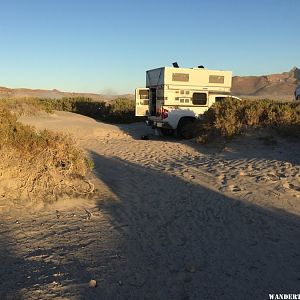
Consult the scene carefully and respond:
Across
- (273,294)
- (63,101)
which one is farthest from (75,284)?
(63,101)

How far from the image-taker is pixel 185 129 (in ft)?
57.4

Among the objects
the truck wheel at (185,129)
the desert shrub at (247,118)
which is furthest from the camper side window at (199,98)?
the desert shrub at (247,118)

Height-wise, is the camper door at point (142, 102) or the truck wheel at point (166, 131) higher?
the camper door at point (142, 102)

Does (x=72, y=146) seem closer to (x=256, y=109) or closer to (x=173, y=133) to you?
(x=256, y=109)

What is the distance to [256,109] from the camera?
49.6 feet

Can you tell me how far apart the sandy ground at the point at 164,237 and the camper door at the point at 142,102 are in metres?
8.45

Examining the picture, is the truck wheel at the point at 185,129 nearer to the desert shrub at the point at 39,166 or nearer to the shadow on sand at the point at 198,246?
the shadow on sand at the point at 198,246

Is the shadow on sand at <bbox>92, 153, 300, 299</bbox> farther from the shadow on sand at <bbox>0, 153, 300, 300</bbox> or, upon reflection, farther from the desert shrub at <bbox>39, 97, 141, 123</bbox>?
the desert shrub at <bbox>39, 97, 141, 123</bbox>

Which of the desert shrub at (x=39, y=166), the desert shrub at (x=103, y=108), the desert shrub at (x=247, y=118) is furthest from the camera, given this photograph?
the desert shrub at (x=103, y=108)

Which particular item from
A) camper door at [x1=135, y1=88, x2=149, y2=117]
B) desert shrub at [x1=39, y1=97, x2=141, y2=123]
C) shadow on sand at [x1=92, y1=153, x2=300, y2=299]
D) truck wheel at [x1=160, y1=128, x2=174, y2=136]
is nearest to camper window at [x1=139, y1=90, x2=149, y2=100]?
camper door at [x1=135, y1=88, x2=149, y2=117]

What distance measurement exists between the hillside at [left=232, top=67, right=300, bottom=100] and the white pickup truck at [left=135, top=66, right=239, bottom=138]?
277ft

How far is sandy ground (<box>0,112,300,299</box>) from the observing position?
4.51m

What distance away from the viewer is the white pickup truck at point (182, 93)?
693 inches

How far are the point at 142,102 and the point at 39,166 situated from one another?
11669 millimetres
